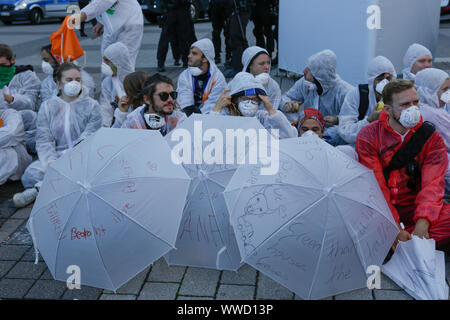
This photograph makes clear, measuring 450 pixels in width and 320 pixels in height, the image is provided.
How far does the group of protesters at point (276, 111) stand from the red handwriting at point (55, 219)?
51.8 inches

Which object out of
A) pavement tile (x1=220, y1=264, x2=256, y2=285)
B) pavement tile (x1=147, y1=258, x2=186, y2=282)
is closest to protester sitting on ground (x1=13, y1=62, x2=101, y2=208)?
pavement tile (x1=147, y1=258, x2=186, y2=282)

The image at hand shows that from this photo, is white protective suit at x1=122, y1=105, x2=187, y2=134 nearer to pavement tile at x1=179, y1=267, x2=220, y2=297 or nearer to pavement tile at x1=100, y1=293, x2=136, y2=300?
pavement tile at x1=179, y1=267, x2=220, y2=297

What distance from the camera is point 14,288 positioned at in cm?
336

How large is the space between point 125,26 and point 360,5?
11.2 feet

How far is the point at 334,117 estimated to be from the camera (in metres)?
5.31

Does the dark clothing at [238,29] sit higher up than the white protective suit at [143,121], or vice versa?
the dark clothing at [238,29]

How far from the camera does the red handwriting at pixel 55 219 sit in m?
2.97

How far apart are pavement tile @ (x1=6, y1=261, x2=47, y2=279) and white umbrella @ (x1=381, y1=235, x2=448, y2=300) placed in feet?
7.75

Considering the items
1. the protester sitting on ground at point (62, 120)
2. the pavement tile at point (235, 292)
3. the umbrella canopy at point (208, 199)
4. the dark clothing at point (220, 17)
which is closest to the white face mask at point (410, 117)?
the umbrella canopy at point (208, 199)

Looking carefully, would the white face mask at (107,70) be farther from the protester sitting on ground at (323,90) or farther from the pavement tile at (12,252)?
the pavement tile at (12,252)

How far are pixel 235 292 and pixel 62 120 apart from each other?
8.49 feet
